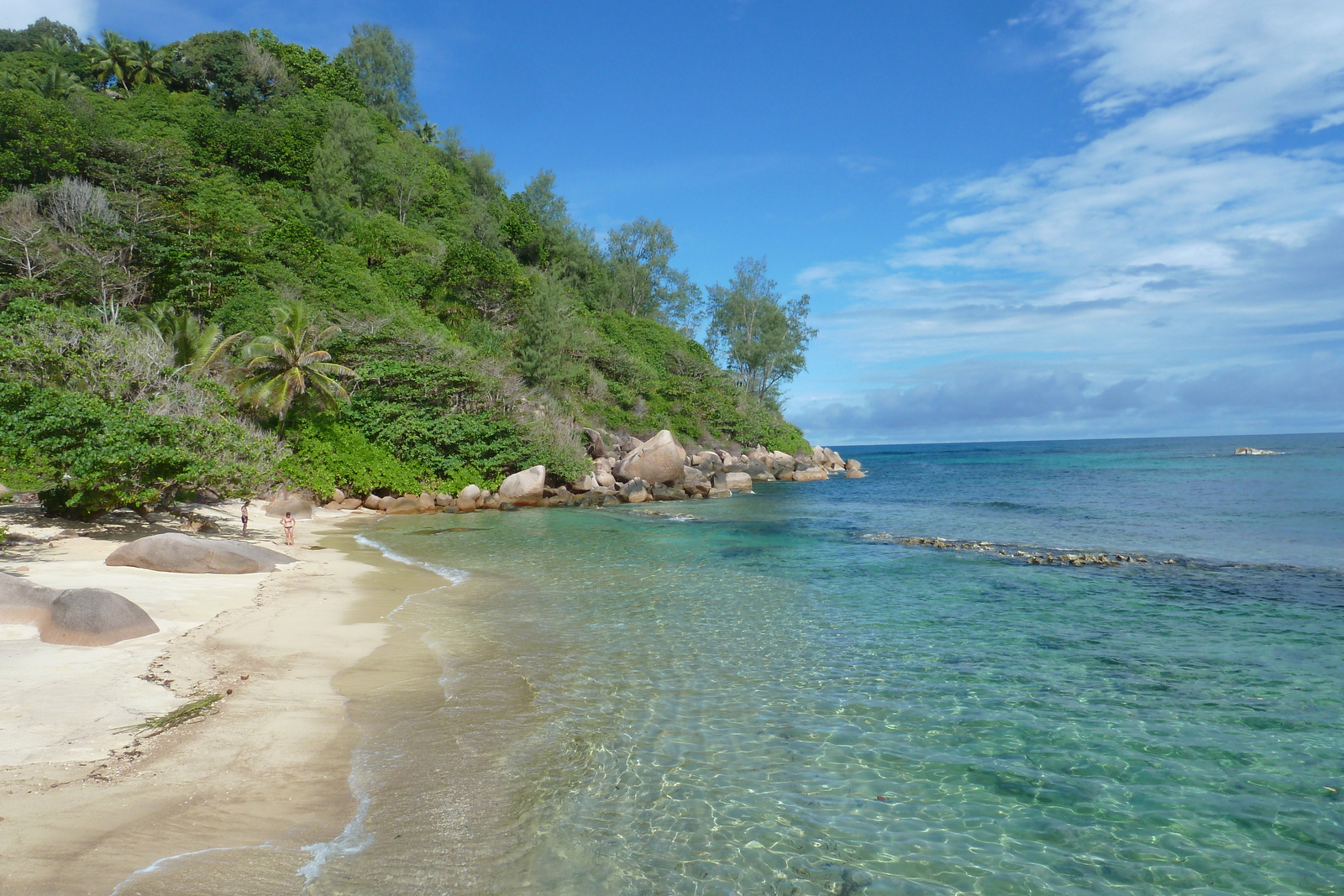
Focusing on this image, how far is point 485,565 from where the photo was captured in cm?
1862

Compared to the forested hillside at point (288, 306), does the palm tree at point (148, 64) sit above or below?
above

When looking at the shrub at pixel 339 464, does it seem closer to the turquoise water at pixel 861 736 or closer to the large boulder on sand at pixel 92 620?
the turquoise water at pixel 861 736

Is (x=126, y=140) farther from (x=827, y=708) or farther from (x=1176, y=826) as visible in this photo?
(x=1176, y=826)

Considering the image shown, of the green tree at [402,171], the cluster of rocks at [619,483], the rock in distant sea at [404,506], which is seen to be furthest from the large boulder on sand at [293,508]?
the green tree at [402,171]

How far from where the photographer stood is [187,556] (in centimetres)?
1470

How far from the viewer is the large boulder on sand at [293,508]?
26.9 metres

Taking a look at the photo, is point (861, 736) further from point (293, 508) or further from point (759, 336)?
point (759, 336)

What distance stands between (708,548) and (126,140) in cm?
4381

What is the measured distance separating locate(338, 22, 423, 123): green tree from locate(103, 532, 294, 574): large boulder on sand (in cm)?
7730

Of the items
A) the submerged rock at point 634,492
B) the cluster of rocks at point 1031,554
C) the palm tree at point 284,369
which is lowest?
the cluster of rocks at point 1031,554

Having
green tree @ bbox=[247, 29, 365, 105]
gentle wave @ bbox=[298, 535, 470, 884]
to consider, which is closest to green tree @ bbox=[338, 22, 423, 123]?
green tree @ bbox=[247, 29, 365, 105]

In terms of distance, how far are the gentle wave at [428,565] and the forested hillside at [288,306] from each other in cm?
402

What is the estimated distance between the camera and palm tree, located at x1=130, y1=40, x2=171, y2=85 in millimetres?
62188

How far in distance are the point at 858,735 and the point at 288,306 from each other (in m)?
35.9
